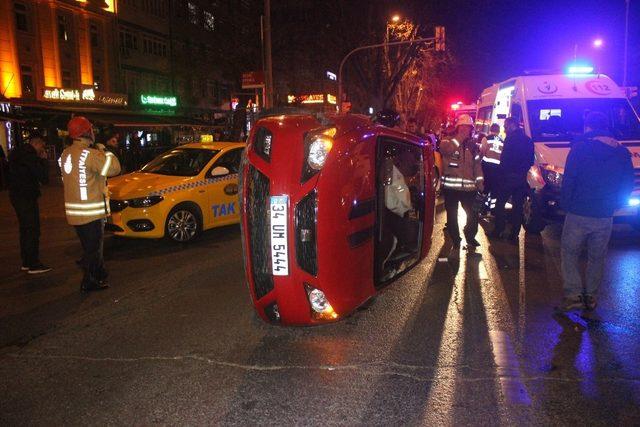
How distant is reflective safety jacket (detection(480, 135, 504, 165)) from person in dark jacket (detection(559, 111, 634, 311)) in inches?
201

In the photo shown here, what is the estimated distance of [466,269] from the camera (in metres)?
6.79

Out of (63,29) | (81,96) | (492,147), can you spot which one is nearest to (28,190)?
(492,147)

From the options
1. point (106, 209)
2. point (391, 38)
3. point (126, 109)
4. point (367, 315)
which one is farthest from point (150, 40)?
point (367, 315)

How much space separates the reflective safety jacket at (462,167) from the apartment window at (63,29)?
88.2 feet

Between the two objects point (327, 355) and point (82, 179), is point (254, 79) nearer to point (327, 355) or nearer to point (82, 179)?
point (82, 179)

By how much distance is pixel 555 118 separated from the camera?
360 inches

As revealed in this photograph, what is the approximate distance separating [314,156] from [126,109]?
28659 mm

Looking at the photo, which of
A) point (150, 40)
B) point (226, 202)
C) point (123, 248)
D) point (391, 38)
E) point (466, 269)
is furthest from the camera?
point (150, 40)

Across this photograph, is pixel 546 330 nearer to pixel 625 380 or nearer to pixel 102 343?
pixel 625 380

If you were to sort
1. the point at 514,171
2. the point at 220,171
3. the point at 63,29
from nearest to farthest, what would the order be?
1. the point at 514,171
2. the point at 220,171
3. the point at 63,29

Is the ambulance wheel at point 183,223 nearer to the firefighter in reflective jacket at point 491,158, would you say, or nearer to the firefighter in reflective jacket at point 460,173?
the firefighter in reflective jacket at point 460,173

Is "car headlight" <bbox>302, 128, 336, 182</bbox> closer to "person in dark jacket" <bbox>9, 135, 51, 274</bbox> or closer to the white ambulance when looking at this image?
"person in dark jacket" <bbox>9, 135, 51, 274</bbox>

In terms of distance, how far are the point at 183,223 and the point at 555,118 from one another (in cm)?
663

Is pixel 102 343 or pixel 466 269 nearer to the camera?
pixel 102 343
